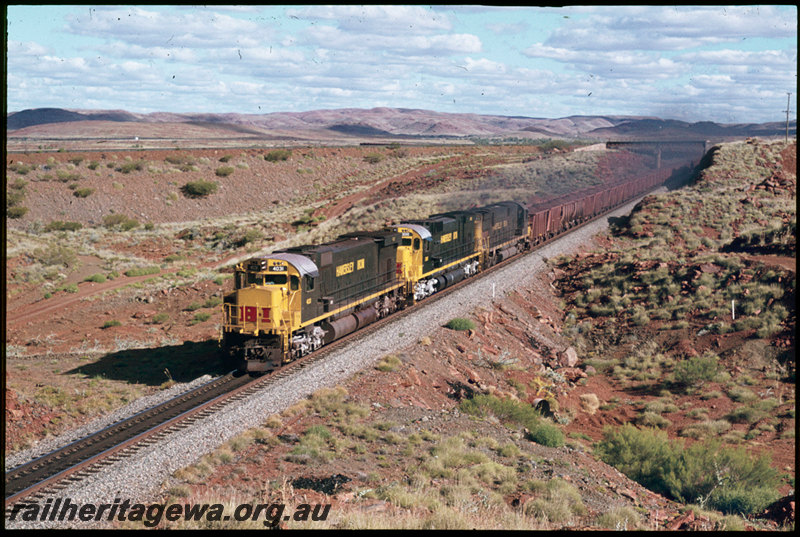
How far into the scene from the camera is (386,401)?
21156 mm

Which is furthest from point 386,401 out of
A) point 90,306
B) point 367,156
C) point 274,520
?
point 367,156

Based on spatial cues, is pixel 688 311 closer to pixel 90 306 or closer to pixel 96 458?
pixel 96 458

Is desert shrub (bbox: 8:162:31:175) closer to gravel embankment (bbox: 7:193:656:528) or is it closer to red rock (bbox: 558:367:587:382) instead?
gravel embankment (bbox: 7:193:656:528)

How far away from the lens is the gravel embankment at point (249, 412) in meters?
14.3

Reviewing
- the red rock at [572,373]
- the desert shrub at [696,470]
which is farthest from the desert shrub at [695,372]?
the desert shrub at [696,470]

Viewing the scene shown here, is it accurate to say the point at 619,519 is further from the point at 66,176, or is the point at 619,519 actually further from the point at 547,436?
the point at 66,176

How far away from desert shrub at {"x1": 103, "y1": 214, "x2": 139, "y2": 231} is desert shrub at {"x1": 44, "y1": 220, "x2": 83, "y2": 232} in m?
3.34

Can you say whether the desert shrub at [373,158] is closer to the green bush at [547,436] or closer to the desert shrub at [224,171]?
the desert shrub at [224,171]

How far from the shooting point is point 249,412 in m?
19.2

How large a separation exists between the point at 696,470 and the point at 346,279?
46.1ft

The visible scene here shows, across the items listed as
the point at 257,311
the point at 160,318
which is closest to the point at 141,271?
the point at 160,318

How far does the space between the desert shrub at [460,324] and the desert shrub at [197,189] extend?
56.8m

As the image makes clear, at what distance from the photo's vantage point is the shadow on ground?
2411 cm

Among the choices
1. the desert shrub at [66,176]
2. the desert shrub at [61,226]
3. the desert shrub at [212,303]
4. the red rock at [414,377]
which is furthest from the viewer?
the desert shrub at [66,176]
